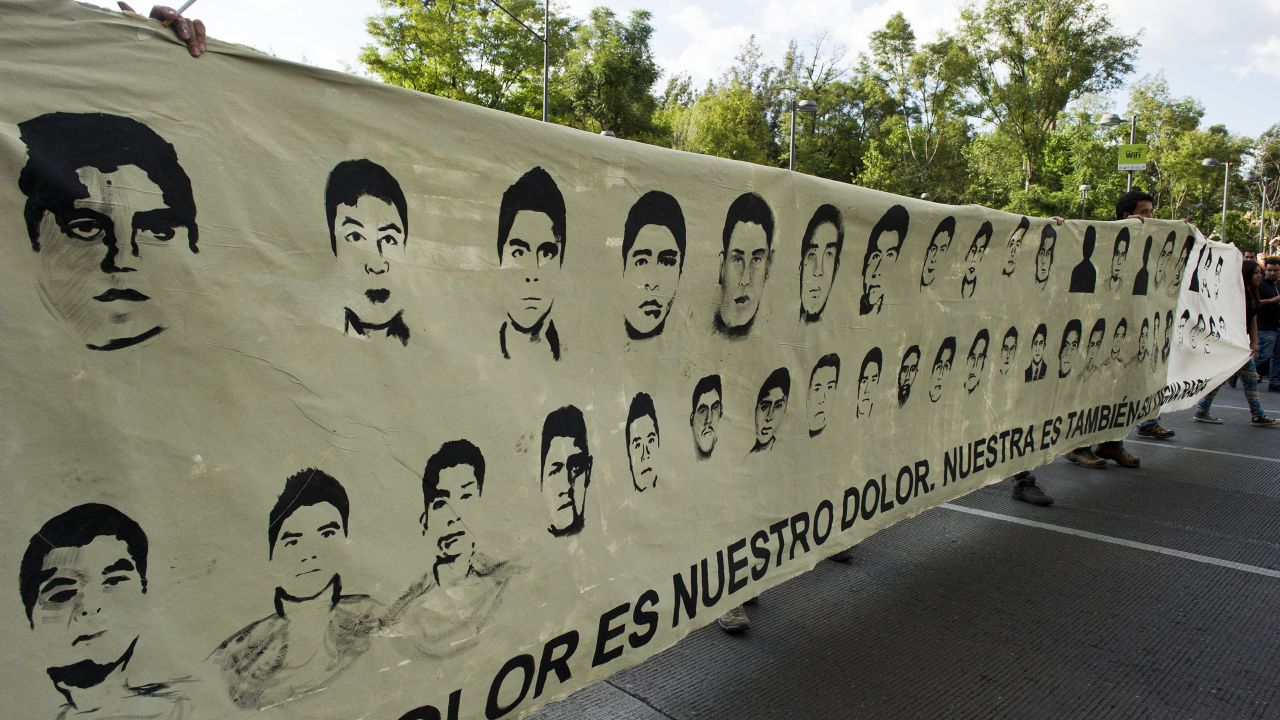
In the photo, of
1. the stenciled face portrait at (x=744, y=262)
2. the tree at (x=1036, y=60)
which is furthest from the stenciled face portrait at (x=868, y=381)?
the tree at (x=1036, y=60)

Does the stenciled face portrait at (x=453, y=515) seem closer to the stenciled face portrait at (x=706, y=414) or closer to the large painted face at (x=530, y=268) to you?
the large painted face at (x=530, y=268)

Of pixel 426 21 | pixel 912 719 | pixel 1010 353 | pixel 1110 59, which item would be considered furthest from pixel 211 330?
pixel 1110 59

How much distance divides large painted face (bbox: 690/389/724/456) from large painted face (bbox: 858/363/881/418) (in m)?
0.87

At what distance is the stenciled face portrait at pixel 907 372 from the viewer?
134 inches

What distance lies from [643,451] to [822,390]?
38.4 inches

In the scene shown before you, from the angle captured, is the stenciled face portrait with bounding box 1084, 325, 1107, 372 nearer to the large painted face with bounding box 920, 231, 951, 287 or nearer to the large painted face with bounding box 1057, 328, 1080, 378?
the large painted face with bounding box 1057, 328, 1080, 378

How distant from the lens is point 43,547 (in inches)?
50.6

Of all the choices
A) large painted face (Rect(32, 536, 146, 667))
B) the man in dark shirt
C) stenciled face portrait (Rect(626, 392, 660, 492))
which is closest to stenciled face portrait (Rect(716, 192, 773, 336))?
stenciled face portrait (Rect(626, 392, 660, 492))

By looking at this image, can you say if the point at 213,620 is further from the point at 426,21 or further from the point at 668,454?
the point at 426,21

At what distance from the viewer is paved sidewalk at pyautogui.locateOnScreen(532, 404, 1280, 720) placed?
271 centimetres

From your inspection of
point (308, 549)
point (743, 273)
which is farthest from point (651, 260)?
point (308, 549)

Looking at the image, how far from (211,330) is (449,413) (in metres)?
0.54

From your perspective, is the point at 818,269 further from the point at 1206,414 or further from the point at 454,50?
the point at 454,50

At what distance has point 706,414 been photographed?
2.54 metres
